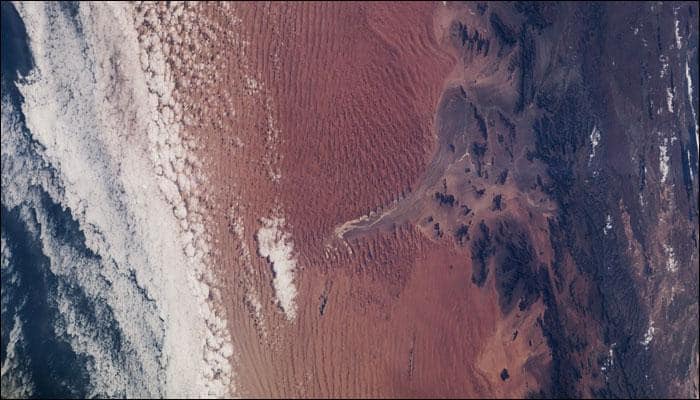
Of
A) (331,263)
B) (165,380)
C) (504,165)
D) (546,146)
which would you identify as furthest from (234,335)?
(546,146)

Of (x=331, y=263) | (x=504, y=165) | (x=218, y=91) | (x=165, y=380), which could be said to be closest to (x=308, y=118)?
(x=218, y=91)

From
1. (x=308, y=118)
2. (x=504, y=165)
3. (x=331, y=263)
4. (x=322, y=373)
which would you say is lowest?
(x=322, y=373)

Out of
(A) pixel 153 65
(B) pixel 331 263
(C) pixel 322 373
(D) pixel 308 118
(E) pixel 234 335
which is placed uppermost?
(A) pixel 153 65

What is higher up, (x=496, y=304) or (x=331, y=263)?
(x=331, y=263)

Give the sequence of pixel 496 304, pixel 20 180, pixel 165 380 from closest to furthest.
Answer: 1. pixel 20 180
2. pixel 165 380
3. pixel 496 304

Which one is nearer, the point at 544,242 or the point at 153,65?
the point at 153,65

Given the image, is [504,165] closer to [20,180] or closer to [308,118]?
[308,118]

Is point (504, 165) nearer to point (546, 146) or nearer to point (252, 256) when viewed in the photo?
point (546, 146)

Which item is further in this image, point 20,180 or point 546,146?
point 546,146

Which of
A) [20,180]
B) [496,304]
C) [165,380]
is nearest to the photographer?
[20,180]
